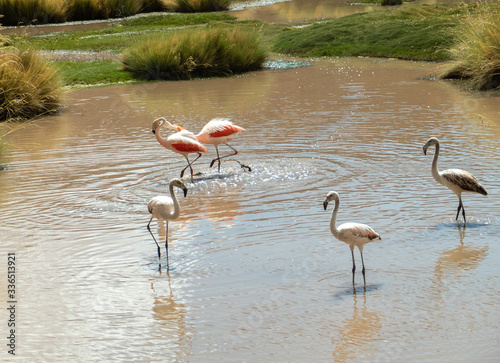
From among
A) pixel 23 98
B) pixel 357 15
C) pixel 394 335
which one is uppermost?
pixel 357 15

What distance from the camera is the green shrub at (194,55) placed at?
19609 millimetres

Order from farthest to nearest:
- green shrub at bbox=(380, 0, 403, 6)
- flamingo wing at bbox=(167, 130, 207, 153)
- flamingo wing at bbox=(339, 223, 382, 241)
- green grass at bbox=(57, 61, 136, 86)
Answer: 1. green shrub at bbox=(380, 0, 403, 6)
2. green grass at bbox=(57, 61, 136, 86)
3. flamingo wing at bbox=(167, 130, 207, 153)
4. flamingo wing at bbox=(339, 223, 382, 241)

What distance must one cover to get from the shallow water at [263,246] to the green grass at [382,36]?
8.15 metres

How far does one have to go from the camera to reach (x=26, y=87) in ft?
48.0

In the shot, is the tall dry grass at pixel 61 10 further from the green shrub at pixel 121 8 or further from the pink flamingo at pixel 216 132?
the pink flamingo at pixel 216 132

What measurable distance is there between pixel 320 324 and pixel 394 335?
55 centimetres

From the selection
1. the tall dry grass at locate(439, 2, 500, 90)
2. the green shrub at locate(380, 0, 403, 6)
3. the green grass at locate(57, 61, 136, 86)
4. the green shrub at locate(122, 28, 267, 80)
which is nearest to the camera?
the tall dry grass at locate(439, 2, 500, 90)

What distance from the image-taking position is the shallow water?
5.18 metres

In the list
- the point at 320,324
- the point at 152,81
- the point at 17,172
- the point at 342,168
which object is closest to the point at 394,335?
the point at 320,324

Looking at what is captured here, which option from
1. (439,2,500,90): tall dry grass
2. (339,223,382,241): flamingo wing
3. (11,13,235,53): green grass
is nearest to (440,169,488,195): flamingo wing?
(339,223,382,241): flamingo wing

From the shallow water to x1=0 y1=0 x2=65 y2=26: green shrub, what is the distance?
21.1 metres

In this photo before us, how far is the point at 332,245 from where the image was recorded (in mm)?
7035

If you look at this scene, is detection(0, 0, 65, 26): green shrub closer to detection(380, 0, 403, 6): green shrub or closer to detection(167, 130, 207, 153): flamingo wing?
detection(380, 0, 403, 6): green shrub

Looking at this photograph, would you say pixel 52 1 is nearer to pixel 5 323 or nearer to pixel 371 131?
pixel 371 131
